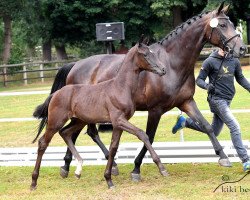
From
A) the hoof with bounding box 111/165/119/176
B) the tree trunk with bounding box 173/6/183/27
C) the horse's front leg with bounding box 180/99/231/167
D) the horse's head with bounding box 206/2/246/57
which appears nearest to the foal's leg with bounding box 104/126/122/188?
the hoof with bounding box 111/165/119/176

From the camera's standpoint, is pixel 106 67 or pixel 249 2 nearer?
pixel 106 67

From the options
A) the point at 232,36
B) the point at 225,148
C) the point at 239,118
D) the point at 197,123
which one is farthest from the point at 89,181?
the point at 239,118

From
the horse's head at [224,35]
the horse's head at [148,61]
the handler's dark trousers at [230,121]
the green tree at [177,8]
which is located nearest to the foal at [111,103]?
the horse's head at [148,61]

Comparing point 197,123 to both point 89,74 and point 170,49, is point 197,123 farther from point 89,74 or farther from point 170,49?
point 89,74

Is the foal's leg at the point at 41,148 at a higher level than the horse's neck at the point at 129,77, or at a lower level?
lower

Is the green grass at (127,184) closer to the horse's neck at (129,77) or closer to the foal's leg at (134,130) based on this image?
the foal's leg at (134,130)

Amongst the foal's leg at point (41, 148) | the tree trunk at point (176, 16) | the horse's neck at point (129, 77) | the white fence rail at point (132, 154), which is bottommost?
the tree trunk at point (176, 16)

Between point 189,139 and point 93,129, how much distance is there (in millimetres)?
3329

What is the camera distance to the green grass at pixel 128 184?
262 inches

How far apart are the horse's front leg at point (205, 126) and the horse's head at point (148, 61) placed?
3.59 ft

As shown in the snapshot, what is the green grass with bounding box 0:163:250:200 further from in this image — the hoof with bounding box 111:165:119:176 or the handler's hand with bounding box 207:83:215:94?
the handler's hand with bounding box 207:83:215:94

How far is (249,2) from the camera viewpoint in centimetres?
3550

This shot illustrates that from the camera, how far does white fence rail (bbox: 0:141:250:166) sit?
28.2ft

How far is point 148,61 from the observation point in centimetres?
684
